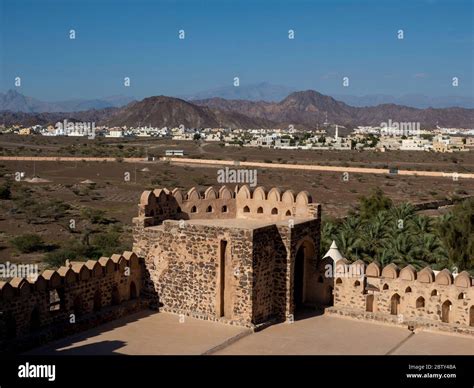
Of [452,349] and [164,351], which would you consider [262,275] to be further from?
[452,349]

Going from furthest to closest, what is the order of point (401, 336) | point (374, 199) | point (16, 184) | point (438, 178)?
point (438, 178)
point (16, 184)
point (374, 199)
point (401, 336)

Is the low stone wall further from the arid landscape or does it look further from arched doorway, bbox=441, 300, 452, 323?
the arid landscape

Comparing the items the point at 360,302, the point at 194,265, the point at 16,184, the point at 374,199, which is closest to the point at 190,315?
the point at 194,265

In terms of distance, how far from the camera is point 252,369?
8.49m

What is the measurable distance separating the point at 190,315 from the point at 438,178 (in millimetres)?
56250

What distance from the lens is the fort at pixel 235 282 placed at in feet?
39.8

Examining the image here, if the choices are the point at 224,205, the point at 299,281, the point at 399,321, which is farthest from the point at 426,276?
the point at 224,205

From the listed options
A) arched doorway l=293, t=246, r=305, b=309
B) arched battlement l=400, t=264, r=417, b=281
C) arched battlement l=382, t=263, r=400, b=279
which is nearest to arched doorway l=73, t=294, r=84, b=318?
arched doorway l=293, t=246, r=305, b=309

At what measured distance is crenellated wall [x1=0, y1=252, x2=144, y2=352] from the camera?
10875 mm

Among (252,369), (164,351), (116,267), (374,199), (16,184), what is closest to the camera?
(252,369)

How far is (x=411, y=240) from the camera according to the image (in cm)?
2088

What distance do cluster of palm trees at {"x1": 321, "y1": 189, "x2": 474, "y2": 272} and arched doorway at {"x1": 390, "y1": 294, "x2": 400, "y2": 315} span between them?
208 inches

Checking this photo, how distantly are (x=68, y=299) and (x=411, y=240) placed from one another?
487 inches

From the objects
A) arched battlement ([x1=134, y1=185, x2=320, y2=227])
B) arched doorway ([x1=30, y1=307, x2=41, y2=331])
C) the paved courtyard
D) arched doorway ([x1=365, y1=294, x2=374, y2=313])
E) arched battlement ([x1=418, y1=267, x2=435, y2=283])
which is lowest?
the paved courtyard
